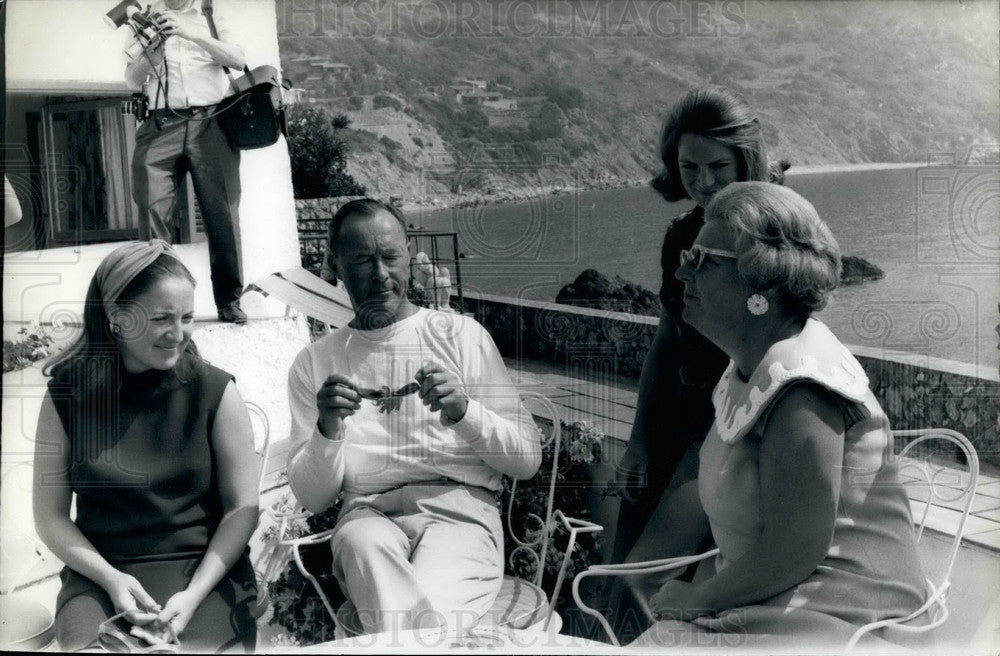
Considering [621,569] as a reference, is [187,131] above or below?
above

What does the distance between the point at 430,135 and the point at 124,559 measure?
1885mm

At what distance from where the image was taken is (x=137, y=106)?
4172 millimetres

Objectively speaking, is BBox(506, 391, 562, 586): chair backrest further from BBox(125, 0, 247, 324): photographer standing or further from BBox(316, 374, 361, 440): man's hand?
BBox(125, 0, 247, 324): photographer standing

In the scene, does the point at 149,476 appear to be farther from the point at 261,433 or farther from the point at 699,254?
the point at 699,254

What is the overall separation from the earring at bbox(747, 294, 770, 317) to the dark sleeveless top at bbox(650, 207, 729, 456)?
470 millimetres

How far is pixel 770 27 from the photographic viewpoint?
410 centimetres

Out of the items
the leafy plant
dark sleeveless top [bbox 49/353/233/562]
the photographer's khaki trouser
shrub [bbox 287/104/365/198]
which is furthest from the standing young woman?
the leafy plant

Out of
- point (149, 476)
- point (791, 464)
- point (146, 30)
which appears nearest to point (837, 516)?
point (791, 464)

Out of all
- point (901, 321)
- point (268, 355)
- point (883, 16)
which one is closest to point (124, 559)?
point (268, 355)

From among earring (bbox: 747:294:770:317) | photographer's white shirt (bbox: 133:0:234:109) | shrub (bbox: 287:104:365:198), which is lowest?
earring (bbox: 747:294:770:317)

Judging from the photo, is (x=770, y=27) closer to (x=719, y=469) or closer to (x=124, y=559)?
(x=719, y=469)

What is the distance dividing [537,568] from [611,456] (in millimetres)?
492

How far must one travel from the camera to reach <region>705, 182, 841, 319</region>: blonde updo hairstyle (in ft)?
11.2

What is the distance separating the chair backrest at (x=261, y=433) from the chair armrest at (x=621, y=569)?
47.6 inches
